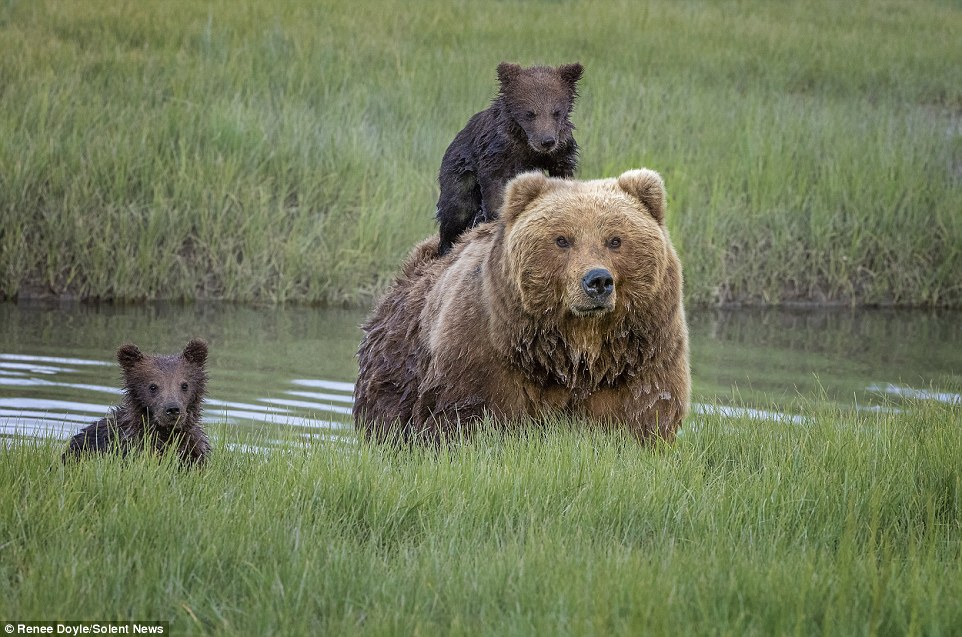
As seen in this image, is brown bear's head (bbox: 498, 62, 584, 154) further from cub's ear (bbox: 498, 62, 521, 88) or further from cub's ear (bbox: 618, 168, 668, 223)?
cub's ear (bbox: 618, 168, 668, 223)

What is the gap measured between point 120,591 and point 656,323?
2.45 metres

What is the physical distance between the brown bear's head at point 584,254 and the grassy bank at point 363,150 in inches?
273

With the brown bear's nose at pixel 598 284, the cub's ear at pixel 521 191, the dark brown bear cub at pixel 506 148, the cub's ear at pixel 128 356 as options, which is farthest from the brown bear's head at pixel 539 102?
the cub's ear at pixel 128 356

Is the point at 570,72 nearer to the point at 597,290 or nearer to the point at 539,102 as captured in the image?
the point at 539,102

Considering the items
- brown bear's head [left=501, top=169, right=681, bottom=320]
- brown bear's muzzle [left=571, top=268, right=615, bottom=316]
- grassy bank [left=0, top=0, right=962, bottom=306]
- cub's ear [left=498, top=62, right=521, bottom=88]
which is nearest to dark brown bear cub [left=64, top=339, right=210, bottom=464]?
brown bear's head [left=501, top=169, right=681, bottom=320]

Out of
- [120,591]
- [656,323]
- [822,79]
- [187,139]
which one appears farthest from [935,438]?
[822,79]

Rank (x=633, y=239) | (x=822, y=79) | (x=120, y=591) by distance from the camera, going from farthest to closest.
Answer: (x=822, y=79) → (x=633, y=239) → (x=120, y=591)

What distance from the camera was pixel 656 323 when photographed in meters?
5.36

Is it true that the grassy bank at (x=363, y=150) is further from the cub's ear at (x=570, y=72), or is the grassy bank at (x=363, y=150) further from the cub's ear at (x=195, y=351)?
the cub's ear at (x=195, y=351)

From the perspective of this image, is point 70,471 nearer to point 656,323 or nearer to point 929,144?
point 656,323

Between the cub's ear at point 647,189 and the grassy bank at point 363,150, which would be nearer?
the cub's ear at point 647,189

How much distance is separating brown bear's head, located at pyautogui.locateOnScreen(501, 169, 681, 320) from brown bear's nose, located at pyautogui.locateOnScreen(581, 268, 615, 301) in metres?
0.05

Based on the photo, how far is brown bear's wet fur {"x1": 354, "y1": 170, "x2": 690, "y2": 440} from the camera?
524 cm

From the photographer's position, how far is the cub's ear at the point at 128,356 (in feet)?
19.3
